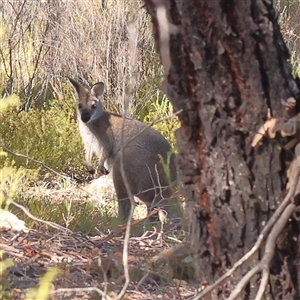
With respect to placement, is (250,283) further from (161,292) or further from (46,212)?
(46,212)

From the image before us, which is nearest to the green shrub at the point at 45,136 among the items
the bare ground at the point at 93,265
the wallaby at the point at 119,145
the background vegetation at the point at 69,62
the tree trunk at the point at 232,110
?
the background vegetation at the point at 69,62

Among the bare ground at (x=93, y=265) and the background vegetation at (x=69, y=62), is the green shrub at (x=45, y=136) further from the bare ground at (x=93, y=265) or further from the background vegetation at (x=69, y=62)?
the bare ground at (x=93, y=265)

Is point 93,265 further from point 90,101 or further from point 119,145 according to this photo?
point 90,101

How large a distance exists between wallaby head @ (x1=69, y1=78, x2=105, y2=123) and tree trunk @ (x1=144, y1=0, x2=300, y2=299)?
227 inches

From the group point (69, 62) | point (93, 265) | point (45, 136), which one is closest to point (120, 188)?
point (45, 136)

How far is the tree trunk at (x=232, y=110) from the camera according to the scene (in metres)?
2.43

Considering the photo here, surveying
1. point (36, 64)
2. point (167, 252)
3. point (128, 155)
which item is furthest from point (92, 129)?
point (167, 252)

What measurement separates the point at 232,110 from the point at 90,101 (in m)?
6.02

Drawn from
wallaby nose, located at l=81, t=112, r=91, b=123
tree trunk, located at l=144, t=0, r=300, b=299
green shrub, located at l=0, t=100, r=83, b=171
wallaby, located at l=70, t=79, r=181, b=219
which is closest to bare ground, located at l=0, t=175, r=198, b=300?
tree trunk, located at l=144, t=0, r=300, b=299

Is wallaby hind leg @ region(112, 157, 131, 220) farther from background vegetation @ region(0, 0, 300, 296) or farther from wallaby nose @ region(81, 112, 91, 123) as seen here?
background vegetation @ region(0, 0, 300, 296)

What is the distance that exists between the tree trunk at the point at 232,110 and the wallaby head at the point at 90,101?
227 inches

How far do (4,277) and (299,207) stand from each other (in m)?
1.32

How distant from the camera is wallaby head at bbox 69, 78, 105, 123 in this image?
8344 millimetres

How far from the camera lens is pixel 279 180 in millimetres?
2494
